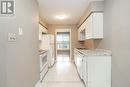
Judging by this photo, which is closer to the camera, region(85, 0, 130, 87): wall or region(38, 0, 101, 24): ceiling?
region(85, 0, 130, 87): wall

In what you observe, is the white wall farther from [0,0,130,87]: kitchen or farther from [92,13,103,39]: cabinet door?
[92,13,103,39]: cabinet door

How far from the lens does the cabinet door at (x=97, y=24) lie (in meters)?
4.05

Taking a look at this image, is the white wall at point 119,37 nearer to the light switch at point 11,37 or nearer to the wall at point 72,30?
the light switch at point 11,37

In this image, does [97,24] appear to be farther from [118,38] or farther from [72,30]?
[72,30]

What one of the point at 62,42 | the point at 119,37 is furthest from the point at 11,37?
the point at 62,42

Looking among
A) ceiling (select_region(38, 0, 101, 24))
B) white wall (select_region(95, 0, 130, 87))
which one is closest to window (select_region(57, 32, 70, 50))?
ceiling (select_region(38, 0, 101, 24))

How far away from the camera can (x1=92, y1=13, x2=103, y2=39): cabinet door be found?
160 inches

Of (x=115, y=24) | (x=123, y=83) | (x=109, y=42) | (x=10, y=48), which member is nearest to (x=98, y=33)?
(x=109, y=42)

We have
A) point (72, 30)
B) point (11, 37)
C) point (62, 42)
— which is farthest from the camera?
point (62, 42)

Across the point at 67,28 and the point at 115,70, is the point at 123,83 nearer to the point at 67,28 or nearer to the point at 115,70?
the point at 115,70

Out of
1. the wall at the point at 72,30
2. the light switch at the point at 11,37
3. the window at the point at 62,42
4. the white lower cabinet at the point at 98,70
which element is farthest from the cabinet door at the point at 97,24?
the window at the point at 62,42

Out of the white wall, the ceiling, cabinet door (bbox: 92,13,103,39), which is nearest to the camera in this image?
the white wall

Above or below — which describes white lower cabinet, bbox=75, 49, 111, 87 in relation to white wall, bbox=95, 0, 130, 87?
below

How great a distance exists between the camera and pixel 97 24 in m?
4.09
